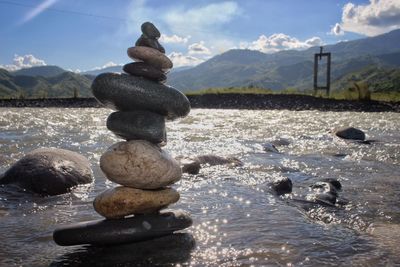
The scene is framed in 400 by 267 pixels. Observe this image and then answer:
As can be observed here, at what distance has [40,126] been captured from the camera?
62.4 ft

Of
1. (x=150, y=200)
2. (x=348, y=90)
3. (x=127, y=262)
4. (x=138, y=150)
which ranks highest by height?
(x=348, y=90)

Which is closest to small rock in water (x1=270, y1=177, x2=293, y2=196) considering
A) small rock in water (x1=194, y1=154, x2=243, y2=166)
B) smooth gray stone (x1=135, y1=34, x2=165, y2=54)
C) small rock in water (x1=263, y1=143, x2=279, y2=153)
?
small rock in water (x1=194, y1=154, x2=243, y2=166)

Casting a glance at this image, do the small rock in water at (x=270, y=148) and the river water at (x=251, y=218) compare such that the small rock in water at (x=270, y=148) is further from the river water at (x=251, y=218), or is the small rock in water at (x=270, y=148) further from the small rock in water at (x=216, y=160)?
the small rock in water at (x=216, y=160)

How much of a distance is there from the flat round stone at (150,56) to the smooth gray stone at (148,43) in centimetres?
16

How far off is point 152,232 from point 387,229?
3096 millimetres

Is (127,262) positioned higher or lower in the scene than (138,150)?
lower

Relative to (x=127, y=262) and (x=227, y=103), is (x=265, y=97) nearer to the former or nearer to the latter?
(x=227, y=103)

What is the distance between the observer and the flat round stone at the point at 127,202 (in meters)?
5.03

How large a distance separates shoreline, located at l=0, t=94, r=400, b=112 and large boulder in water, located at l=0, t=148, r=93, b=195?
951 inches

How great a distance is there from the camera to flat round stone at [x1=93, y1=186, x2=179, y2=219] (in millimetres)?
5031

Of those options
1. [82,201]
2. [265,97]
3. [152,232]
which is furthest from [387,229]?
[265,97]

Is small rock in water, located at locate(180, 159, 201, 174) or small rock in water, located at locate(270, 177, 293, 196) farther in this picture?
small rock in water, located at locate(180, 159, 201, 174)

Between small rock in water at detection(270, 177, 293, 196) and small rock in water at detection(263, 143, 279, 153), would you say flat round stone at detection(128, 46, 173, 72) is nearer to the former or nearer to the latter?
small rock in water at detection(270, 177, 293, 196)

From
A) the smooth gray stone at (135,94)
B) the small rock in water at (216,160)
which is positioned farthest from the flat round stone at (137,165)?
the small rock in water at (216,160)
